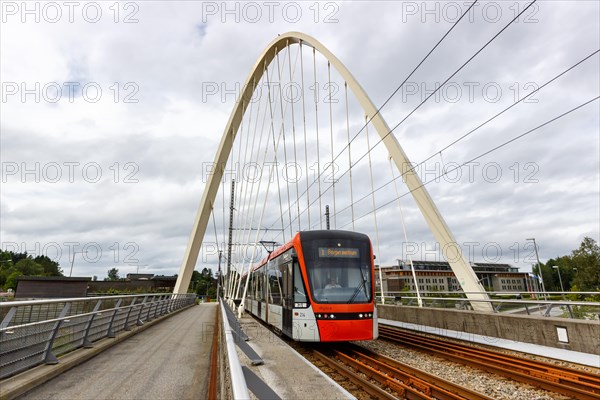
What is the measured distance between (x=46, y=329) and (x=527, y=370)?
29.8 ft

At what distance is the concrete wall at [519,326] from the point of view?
873 centimetres

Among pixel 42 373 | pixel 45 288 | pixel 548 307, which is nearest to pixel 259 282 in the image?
pixel 548 307

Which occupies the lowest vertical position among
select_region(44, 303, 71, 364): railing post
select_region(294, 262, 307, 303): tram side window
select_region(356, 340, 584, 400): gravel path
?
select_region(356, 340, 584, 400): gravel path

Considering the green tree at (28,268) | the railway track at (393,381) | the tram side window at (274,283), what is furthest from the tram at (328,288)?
the green tree at (28,268)

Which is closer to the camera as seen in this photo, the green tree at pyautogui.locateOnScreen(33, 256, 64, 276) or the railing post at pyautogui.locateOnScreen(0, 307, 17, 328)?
the railing post at pyautogui.locateOnScreen(0, 307, 17, 328)

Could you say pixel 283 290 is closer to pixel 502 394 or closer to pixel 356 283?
pixel 356 283

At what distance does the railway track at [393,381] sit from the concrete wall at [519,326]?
4137 mm

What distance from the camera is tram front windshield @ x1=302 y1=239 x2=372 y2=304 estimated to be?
9.66 metres

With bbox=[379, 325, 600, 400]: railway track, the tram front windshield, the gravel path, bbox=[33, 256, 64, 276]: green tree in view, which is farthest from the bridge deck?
bbox=[33, 256, 64, 276]: green tree

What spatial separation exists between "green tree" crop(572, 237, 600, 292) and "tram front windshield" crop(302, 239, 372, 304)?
207 ft

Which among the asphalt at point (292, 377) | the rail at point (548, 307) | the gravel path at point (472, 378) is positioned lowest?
the gravel path at point (472, 378)

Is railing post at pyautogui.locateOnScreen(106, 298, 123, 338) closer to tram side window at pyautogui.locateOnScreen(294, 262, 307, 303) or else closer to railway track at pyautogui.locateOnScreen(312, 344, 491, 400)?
tram side window at pyautogui.locateOnScreen(294, 262, 307, 303)

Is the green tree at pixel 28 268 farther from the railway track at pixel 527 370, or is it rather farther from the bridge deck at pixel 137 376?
the railway track at pixel 527 370

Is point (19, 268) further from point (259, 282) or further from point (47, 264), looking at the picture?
point (259, 282)
